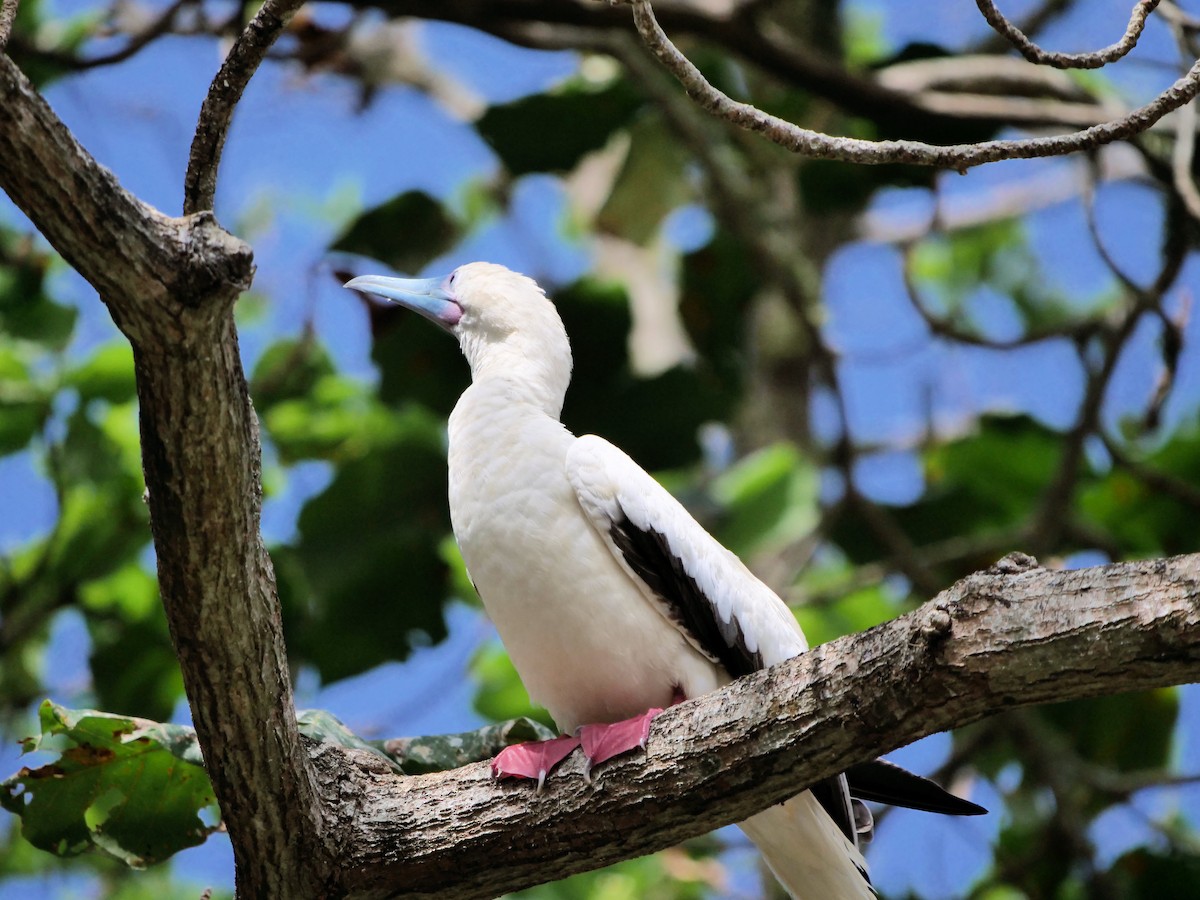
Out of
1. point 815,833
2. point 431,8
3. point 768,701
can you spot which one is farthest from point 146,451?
point 431,8

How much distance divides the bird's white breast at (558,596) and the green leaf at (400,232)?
4565 millimetres

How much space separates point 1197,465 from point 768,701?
6.22 meters

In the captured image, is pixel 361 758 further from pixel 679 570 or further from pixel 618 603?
pixel 679 570

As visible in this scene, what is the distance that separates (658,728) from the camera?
3.66 m

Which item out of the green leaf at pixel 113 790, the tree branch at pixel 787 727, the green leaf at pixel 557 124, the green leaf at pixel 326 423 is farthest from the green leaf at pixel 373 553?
the tree branch at pixel 787 727

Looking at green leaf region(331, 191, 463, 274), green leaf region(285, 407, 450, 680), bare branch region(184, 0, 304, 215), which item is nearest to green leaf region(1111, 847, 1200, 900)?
green leaf region(285, 407, 450, 680)

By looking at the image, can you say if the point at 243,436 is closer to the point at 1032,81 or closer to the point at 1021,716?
the point at 1021,716

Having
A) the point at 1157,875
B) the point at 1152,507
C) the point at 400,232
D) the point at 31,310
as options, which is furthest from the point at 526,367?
the point at 1152,507

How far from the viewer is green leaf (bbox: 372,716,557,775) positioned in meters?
4.37

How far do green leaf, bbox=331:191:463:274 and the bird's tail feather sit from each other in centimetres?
518

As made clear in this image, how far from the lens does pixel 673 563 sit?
4.16 meters

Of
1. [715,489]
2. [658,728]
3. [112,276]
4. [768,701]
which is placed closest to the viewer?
[112,276]

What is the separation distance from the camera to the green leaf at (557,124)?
816cm

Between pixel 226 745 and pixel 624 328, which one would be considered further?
pixel 624 328
